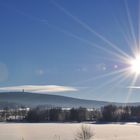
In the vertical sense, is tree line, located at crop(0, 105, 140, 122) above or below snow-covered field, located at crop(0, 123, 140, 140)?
above

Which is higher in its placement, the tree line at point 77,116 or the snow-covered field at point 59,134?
the tree line at point 77,116

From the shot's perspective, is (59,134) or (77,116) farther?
(77,116)

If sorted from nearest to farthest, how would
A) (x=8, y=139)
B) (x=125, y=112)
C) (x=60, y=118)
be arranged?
(x=8, y=139)
(x=60, y=118)
(x=125, y=112)

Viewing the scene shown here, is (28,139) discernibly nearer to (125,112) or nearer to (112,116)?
(112,116)

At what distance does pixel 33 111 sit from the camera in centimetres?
16925

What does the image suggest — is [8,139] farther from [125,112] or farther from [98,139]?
[125,112]

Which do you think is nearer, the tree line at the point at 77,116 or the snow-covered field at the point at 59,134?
the snow-covered field at the point at 59,134

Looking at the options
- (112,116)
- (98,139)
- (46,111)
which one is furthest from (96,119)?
(98,139)

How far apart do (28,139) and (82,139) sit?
994 centimetres

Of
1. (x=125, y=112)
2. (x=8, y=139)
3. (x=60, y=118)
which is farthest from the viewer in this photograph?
(x=125, y=112)

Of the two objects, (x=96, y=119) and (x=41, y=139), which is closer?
(x=41, y=139)

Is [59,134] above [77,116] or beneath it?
beneath

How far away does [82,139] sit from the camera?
4953cm

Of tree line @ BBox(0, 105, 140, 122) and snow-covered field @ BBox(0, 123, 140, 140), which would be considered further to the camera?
tree line @ BBox(0, 105, 140, 122)
